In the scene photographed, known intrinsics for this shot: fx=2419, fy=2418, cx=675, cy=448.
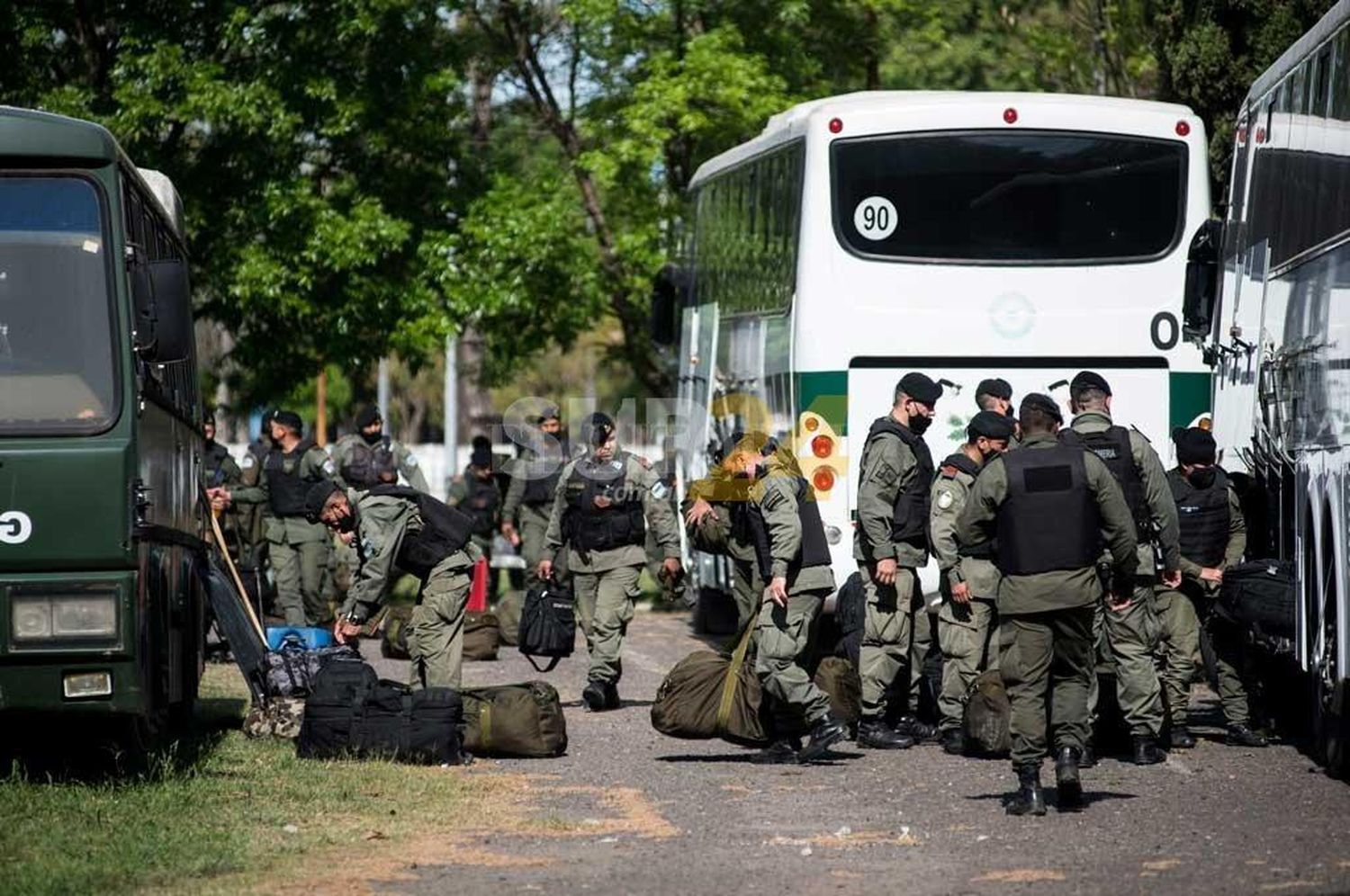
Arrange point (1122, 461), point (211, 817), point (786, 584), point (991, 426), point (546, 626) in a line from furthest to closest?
point (546, 626)
point (991, 426)
point (786, 584)
point (1122, 461)
point (211, 817)

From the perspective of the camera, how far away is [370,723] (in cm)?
1241

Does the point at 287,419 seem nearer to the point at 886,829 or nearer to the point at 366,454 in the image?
the point at 366,454

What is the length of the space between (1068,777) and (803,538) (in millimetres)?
2454

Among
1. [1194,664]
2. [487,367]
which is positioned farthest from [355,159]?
[1194,664]

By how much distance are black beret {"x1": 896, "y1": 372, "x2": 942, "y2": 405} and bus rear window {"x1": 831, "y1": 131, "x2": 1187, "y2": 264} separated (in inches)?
116

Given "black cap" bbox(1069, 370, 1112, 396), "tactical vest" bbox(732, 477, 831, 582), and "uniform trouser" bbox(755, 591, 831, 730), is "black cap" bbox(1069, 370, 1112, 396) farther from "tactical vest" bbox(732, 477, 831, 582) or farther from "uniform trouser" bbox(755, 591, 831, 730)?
"uniform trouser" bbox(755, 591, 831, 730)

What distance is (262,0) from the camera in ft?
82.0

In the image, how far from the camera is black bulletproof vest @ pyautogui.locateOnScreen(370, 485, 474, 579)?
43.3ft

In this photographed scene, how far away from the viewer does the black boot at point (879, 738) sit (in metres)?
13.4

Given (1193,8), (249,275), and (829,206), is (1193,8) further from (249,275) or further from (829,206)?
(249,275)

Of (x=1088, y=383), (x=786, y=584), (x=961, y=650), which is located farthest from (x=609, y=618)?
(x=1088, y=383)

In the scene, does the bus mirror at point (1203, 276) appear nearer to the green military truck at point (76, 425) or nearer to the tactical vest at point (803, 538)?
the tactical vest at point (803, 538)

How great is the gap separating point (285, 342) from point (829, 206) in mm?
10663

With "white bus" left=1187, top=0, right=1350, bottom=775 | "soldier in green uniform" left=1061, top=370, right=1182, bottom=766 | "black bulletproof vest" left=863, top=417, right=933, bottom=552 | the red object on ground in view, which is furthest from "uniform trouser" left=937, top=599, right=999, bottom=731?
the red object on ground
